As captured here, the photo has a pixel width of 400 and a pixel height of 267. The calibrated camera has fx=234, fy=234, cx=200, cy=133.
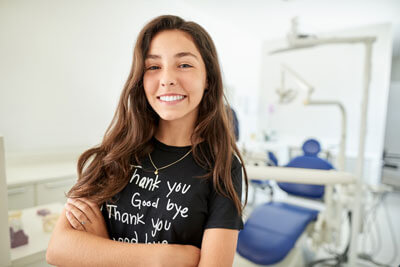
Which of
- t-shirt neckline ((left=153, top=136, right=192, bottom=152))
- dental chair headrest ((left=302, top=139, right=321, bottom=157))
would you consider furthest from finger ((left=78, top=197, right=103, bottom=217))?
dental chair headrest ((left=302, top=139, right=321, bottom=157))

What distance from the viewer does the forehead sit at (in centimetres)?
68

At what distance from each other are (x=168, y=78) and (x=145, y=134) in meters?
0.24

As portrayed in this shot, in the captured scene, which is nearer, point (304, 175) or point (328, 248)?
point (304, 175)

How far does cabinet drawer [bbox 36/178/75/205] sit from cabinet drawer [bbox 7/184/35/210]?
43mm

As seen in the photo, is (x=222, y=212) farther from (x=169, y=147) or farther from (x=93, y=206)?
(x=93, y=206)

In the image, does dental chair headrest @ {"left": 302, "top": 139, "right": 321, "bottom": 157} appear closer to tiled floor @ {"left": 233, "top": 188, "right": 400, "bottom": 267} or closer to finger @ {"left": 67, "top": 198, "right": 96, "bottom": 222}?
tiled floor @ {"left": 233, "top": 188, "right": 400, "bottom": 267}

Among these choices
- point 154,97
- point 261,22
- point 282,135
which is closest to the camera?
point 154,97

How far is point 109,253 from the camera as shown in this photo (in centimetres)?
61

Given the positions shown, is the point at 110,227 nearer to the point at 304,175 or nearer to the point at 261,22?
the point at 304,175

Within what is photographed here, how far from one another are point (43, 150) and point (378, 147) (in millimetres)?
4641

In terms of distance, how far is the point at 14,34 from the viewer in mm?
1882

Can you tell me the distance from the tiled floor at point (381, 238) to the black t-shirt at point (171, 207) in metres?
1.08

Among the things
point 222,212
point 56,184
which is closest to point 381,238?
point 222,212

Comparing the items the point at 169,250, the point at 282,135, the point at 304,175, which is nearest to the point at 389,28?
the point at 282,135
